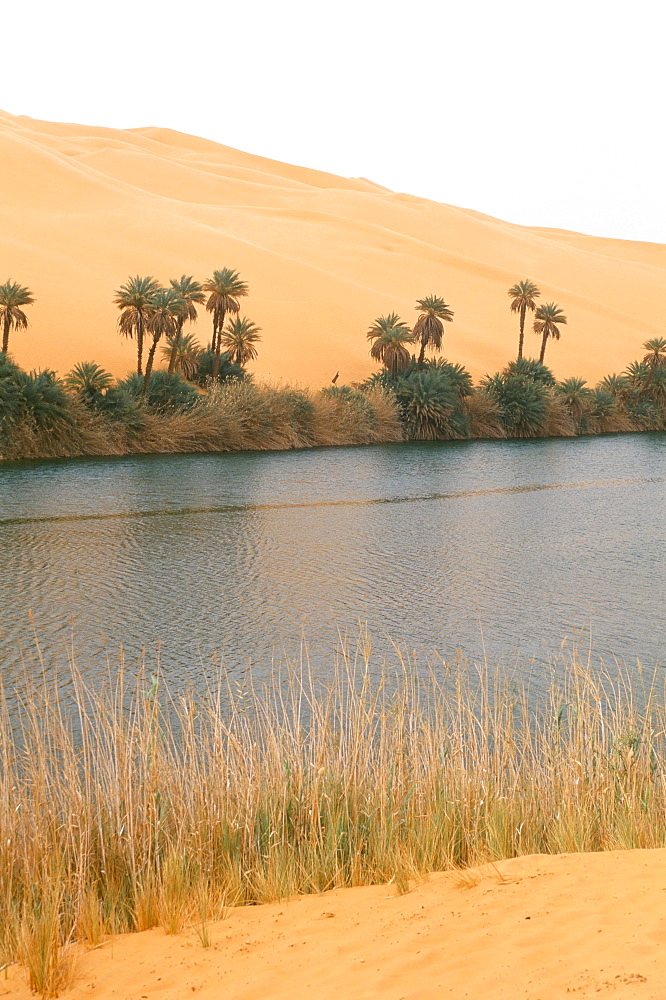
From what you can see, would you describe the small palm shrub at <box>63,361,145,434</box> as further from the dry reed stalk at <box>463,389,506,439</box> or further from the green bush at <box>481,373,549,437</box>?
the green bush at <box>481,373,549,437</box>

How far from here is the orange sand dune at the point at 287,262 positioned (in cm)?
5447

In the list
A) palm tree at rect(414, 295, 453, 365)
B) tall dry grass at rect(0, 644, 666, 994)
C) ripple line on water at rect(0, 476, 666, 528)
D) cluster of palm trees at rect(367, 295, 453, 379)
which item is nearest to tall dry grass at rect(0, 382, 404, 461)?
cluster of palm trees at rect(367, 295, 453, 379)

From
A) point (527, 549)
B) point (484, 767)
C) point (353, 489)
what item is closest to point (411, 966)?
point (484, 767)

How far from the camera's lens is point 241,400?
1492 inches

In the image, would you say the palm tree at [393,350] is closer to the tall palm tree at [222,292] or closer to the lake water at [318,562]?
the tall palm tree at [222,292]

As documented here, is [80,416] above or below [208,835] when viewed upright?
above

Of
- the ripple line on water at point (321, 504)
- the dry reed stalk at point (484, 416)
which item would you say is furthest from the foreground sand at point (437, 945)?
the dry reed stalk at point (484, 416)

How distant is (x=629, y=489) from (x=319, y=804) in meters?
24.2

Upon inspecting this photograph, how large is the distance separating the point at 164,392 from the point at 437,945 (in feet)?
114

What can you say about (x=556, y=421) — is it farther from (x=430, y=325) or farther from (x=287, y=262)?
(x=287, y=262)

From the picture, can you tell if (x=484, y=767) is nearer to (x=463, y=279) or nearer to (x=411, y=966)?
(x=411, y=966)

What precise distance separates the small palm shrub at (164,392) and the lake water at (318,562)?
556cm

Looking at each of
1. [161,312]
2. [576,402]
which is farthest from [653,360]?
[161,312]

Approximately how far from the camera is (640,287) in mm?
90500
